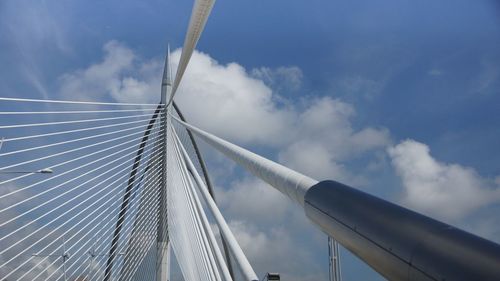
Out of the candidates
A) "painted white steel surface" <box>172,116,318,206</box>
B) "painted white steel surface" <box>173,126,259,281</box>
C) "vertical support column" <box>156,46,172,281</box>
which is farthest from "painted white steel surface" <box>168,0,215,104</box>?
"vertical support column" <box>156,46,172,281</box>

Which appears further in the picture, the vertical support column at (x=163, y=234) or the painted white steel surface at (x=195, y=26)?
the vertical support column at (x=163, y=234)

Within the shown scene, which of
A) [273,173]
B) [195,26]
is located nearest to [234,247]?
[273,173]

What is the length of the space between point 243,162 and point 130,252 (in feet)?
37.7

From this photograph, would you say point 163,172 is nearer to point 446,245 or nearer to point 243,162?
point 243,162

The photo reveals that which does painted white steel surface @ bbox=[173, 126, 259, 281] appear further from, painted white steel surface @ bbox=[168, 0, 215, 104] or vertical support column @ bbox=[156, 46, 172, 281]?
vertical support column @ bbox=[156, 46, 172, 281]

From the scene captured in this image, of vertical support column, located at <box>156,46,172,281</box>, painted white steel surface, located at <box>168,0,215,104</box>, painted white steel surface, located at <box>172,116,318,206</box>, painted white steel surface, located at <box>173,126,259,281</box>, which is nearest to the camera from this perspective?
painted white steel surface, located at <box>172,116,318,206</box>

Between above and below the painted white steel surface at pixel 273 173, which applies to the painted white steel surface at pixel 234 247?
below

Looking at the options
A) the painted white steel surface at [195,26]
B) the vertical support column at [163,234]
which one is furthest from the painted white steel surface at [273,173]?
the vertical support column at [163,234]

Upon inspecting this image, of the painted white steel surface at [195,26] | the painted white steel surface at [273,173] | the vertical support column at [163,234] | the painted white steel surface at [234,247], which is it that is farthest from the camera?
the vertical support column at [163,234]

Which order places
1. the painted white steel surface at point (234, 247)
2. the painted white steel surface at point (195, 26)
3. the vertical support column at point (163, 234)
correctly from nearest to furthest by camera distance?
the painted white steel surface at point (234, 247), the painted white steel surface at point (195, 26), the vertical support column at point (163, 234)

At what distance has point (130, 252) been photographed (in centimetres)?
1570

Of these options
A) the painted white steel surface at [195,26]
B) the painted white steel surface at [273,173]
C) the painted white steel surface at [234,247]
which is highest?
the painted white steel surface at [195,26]

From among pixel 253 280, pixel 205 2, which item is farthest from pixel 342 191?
pixel 205 2

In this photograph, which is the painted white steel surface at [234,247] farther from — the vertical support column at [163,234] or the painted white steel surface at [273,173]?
the vertical support column at [163,234]
